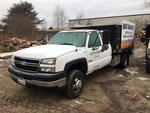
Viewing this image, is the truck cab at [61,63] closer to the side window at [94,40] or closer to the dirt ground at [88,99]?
the side window at [94,40]

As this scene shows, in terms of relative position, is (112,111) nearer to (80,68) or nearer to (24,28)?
(80,68)

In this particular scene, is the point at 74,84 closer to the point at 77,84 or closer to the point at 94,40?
the point at 77,84

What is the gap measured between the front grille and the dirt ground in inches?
27.7

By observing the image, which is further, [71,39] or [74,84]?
[71,39]

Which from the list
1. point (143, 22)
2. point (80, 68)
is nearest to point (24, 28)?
point (143, 22)

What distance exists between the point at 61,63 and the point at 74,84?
0.88 m

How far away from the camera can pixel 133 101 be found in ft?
13.8

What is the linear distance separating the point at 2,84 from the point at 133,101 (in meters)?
4.38

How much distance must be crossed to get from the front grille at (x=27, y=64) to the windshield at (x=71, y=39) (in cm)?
147

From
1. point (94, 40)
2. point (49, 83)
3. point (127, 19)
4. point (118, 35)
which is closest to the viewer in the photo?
point (49, 83)

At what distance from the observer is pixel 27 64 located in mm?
3854

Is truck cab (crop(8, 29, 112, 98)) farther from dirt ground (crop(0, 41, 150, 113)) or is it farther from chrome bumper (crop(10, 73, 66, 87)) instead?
dirt ground (crop(0, 41, 150, 113))

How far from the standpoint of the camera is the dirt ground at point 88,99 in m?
3.78

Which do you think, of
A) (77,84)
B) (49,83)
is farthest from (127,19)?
(49,83)
